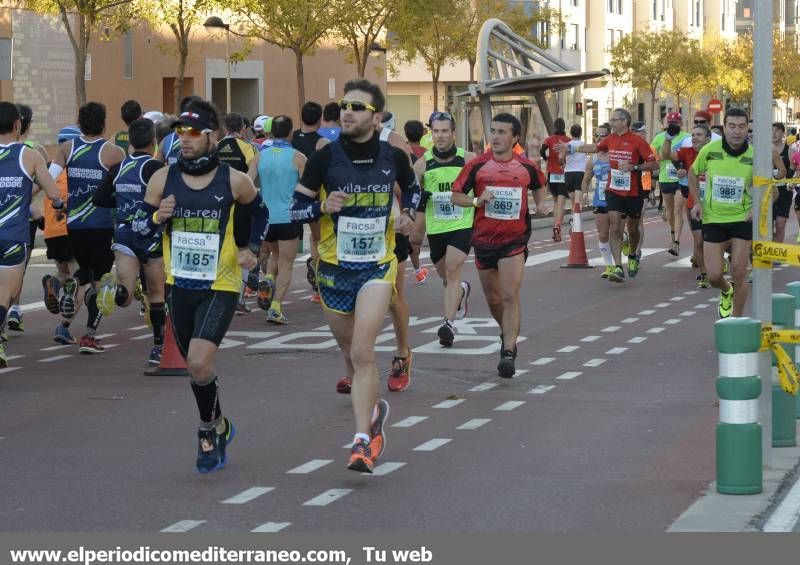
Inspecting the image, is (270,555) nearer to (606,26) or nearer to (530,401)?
(530,401)

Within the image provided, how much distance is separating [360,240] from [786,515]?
281 centimetres

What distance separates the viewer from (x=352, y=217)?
9383mm

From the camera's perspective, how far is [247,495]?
27.2 ft

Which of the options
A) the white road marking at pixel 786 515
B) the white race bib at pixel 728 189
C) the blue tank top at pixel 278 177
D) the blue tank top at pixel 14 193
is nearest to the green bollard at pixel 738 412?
the white road marking at pixel 786 515

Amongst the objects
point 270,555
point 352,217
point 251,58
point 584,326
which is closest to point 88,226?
point 584,326

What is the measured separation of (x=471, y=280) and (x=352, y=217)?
1233 centimetres

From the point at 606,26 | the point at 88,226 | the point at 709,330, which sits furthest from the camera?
the point at 606,26

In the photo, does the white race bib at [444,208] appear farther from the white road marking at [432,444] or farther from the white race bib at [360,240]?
the white race bib at [360,240]

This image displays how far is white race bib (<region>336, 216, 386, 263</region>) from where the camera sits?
9.30 metres

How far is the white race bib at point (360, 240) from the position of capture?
A: 930 cm

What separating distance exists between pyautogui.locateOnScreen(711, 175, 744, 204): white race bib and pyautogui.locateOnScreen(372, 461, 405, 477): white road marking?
573 centimetres

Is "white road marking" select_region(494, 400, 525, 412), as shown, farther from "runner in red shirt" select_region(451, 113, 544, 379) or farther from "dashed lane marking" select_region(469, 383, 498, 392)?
"runner in red shirt" select_region(451, 113, 544, 379)

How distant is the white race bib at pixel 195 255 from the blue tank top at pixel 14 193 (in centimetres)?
393

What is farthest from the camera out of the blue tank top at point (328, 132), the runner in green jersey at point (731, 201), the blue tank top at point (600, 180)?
the blue tank top at point (600, 180)
